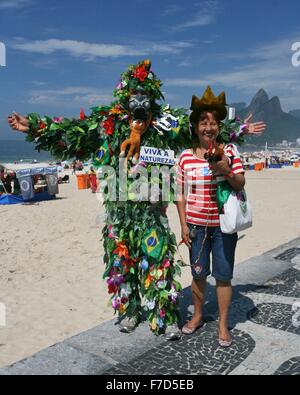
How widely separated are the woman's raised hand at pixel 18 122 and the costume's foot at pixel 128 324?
6.13 feet

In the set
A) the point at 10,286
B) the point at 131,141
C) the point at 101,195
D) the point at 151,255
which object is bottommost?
the point at 10,286

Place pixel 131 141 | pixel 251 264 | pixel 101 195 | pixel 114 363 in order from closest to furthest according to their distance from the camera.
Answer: pixel 114 363
pixel 131 141
pixel 101 195
pixel 251 264

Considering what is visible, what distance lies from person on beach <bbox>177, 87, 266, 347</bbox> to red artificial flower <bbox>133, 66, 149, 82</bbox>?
→ 0.45m

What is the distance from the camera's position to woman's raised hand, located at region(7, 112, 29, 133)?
10.0 ft

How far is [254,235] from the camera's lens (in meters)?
8.47

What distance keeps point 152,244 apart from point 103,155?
860 millimetres

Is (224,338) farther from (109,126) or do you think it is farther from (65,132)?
(65,132)

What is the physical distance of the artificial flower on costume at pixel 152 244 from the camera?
3.19 metres

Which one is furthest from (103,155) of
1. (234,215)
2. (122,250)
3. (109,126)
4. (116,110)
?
(234,215)

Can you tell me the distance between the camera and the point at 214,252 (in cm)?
315

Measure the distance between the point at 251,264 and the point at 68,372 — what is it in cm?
346

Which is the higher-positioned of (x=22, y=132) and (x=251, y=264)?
(x=22, y=132)
